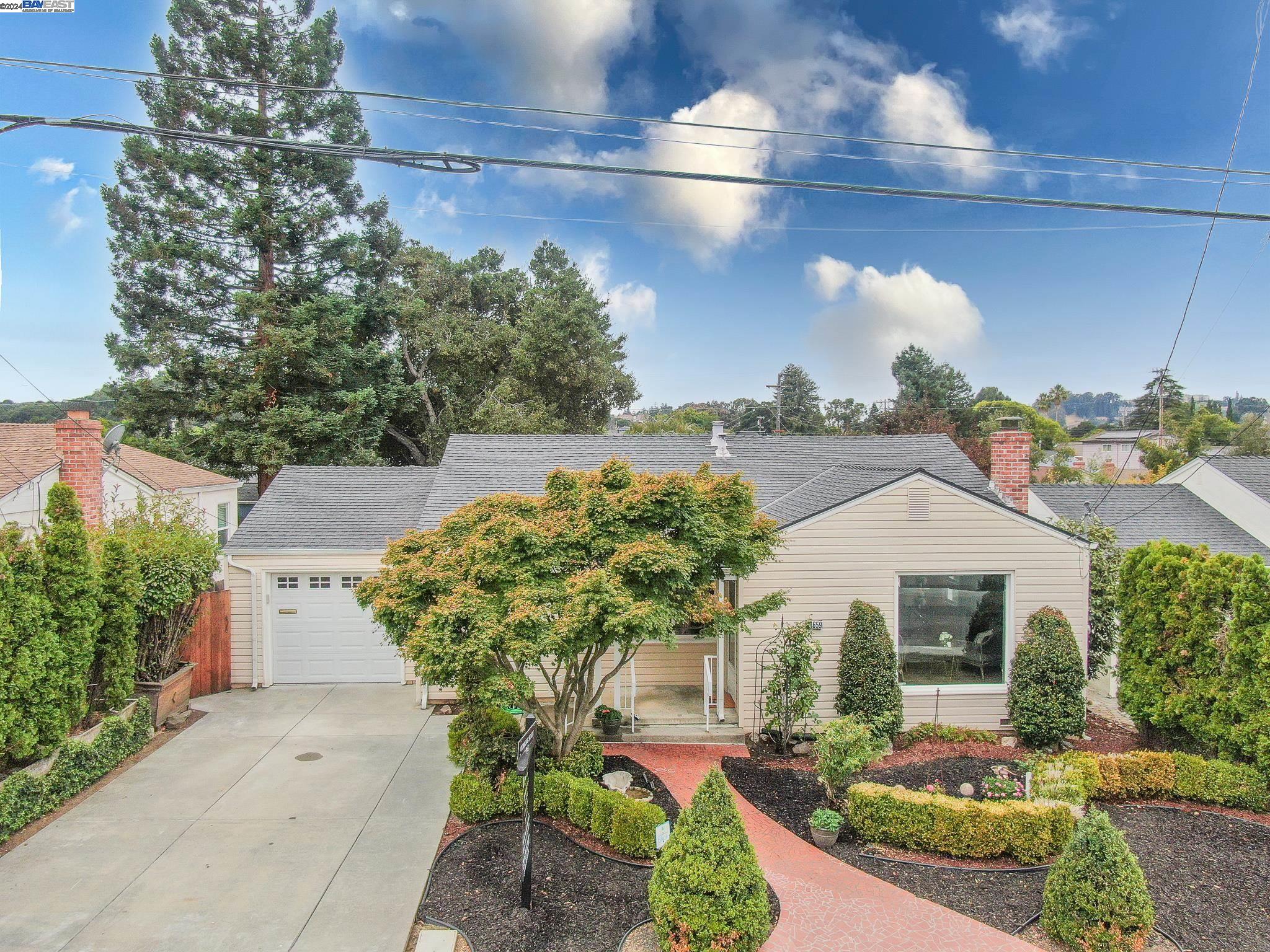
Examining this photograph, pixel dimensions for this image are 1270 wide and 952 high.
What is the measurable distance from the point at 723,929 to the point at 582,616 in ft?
8.91

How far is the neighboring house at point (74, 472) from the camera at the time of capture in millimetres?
11891

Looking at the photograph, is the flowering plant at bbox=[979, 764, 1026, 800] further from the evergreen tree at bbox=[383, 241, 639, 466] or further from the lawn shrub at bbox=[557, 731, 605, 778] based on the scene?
the evergreen tree at bbox=[383, 241, 639, 466]

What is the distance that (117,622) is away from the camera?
27.9ft

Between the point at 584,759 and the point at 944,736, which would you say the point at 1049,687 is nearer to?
the point at 944,736

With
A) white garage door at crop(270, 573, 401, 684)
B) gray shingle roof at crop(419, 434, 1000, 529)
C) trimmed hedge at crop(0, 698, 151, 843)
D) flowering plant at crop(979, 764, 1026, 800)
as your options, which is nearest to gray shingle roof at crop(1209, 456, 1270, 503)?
gray shingle roof at crop(419, 434, 1000, 529)

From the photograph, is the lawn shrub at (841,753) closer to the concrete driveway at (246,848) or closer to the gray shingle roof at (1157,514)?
the concrete driveway at (246,848)

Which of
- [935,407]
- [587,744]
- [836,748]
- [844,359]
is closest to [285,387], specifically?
[844,359]

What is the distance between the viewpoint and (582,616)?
21.3 ft

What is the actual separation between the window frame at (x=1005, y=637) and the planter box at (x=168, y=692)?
10447 mm

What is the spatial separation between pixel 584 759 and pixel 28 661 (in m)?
5.59

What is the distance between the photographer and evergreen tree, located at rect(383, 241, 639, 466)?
28844 millimetres

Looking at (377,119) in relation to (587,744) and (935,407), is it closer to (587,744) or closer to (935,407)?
(587,744)

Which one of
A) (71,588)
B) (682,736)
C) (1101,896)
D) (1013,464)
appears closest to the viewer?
(1101,896)

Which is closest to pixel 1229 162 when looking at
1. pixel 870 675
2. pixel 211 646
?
pixel 870 675
